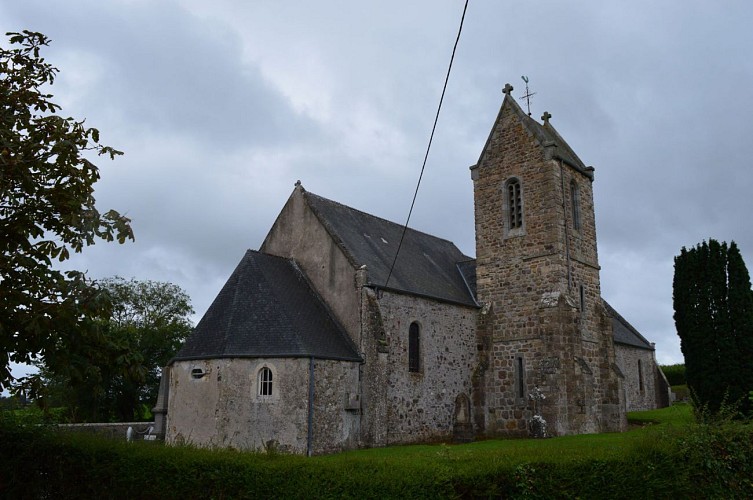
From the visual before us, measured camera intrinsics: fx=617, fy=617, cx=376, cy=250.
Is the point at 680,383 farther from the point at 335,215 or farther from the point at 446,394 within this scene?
the point at 335,215

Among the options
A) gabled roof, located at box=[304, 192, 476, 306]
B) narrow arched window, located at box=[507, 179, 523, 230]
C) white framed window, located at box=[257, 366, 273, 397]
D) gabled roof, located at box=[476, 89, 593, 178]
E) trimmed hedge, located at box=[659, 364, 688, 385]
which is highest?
gabled roof, located at box=[476, 89, 593, 178]

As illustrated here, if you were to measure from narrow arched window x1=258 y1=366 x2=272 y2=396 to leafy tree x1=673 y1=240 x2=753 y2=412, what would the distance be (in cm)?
1503

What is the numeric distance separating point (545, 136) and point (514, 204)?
10.8 ft

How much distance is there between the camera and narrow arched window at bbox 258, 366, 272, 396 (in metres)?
20.6

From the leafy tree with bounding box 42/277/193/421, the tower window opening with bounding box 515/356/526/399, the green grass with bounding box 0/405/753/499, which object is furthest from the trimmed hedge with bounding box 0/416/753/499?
the leafy tree with bounding box 42/277/193/421

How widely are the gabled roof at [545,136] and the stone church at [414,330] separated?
3.5 inches

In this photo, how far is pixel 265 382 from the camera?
20.7 meters

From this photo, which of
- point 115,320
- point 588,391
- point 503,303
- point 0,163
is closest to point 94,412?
point 115,320

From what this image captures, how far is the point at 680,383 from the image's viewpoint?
161 feet

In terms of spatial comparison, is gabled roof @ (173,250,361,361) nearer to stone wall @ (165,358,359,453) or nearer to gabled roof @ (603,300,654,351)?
stone wall @ (165,358,359,453)

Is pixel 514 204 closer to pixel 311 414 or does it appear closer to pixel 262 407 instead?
pixel 311 414

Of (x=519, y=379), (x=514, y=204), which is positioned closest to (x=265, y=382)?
(x=519, y=379)

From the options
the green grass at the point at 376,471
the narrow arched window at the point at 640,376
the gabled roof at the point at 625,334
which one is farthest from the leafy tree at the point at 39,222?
the narrow arched window at the point at 640,376

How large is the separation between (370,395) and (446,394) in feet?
16.2
